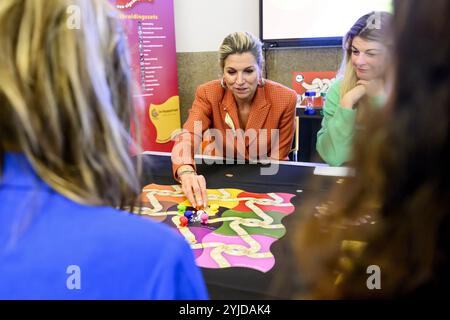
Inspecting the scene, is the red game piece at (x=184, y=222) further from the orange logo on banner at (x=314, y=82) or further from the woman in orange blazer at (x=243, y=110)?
the orange logo on banner at (x=314, y=82)

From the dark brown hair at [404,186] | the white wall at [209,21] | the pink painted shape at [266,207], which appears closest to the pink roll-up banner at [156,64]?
the white wall at [209,21]

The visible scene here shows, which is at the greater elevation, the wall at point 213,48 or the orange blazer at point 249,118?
the wall at point 213,48

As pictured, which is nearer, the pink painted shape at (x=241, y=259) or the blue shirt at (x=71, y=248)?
the blue shirt at (x=71, y=248)

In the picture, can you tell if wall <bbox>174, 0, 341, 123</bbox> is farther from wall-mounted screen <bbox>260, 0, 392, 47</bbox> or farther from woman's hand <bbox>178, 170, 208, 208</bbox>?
woman's hand <bbox>178, 170, 208, 208</bbox>

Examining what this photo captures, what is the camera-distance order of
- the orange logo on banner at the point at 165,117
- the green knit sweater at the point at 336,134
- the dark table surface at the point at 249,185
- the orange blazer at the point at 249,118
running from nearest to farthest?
the dark table surface at the point at 249,185, the green knit sweater at the point at 336,134, the orange blazer at the point at 249,118, the orange logo on banner at the point at 165,117

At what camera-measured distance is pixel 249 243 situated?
1.05 metres

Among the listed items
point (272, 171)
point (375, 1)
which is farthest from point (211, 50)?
point (272, 171)

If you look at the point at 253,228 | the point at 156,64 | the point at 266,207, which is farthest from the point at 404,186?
the point at 156,64

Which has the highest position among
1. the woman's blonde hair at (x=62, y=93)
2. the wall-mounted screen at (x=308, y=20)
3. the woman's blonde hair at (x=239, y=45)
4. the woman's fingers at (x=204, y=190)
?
the wall-mounted screen at (x=308, y=20)

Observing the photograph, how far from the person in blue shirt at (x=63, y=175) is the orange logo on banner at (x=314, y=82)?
2.95m

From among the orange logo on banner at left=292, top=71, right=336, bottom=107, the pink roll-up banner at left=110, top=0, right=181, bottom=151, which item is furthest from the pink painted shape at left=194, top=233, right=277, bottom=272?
the orange logo on banner at left=292, top=71, right=336, bottom=107

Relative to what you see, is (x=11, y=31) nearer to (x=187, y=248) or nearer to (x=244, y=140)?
(x=187, y=248)

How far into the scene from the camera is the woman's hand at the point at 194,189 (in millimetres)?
1311

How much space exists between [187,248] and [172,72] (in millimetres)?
3184
